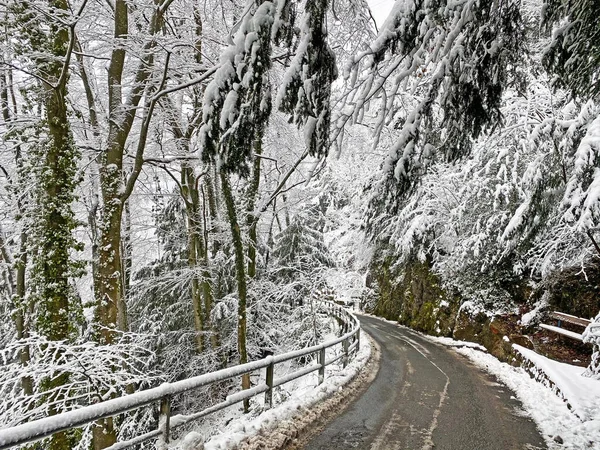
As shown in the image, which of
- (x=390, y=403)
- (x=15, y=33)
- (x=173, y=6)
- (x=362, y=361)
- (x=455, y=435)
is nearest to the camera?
(x=455, y=435)

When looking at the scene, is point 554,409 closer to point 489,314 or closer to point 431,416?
point 431,416

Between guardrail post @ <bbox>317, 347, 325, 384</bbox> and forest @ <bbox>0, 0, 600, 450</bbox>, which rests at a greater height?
forest @ <bbox>0, 0, 600, 450</bbox>

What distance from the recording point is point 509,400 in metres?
7.80

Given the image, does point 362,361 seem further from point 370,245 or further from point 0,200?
point 370,245

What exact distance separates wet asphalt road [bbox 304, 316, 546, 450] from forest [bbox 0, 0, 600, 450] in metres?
2.19

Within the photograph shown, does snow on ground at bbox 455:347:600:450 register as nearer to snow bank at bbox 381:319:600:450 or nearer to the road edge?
snow bank at bbox 381:319:600:450

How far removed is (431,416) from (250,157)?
5.64 m

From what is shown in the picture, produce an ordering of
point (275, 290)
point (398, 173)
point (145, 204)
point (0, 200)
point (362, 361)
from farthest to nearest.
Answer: point (145, 204) → point (275, 290) → point (0, 200) → point (362, 361) → point (398, 173)

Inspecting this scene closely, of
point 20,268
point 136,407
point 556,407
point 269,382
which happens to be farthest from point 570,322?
point 20,268

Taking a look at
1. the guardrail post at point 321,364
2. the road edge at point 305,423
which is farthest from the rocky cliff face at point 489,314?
the guardrail post at point 321,364

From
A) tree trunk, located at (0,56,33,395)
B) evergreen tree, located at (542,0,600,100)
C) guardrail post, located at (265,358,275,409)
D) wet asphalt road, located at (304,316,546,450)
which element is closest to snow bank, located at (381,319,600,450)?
wet asphalt road, located at (304,316,546,450)

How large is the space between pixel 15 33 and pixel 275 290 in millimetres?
11002

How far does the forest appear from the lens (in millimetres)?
3662

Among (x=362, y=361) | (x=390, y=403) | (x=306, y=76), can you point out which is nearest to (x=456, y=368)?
(x=362, y=361)
